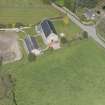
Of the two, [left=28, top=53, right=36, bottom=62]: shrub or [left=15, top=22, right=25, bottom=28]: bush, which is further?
[left=15, top=22, right=25, bottom=28]: bush

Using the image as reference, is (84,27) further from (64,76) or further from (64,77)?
(64,77)

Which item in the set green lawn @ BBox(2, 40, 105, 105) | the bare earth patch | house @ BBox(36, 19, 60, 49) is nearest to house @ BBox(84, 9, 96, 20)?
house @ BBox(36, 19, 60, 49)

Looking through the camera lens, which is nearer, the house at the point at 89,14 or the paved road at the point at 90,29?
the paved road at the point at 90,29

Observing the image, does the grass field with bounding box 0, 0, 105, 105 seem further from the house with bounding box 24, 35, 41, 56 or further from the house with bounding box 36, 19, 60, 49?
the house with bounding box 36, 19, 60, 49

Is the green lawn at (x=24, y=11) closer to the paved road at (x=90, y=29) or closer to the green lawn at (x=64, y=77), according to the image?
the paved road at (x=90, y=29)

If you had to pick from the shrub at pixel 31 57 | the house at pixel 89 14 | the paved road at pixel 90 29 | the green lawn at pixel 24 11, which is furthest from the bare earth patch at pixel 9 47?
the house at pixel 89 14

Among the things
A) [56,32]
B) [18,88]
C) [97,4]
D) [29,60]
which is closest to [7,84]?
[18,88]
